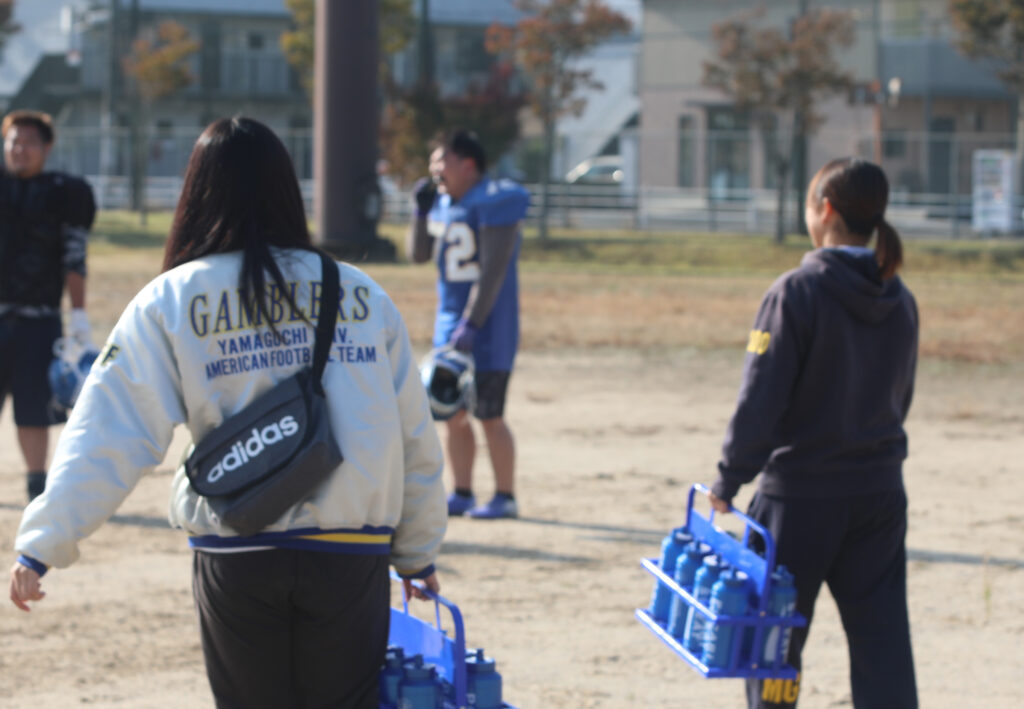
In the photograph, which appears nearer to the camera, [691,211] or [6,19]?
[691,211]

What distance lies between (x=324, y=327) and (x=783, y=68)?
28390 mm

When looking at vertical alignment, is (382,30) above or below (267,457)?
above

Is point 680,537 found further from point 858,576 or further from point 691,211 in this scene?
point 691,211

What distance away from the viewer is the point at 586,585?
6.23m

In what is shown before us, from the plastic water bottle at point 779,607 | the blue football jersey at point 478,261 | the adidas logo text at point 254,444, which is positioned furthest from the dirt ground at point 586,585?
the adidas logo text at point 254,444

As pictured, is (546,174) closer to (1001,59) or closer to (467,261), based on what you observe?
(1001,59)

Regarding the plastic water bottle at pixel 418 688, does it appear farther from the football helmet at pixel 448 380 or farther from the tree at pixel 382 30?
the tree at pixel 382 30

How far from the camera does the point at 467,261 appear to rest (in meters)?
7.28

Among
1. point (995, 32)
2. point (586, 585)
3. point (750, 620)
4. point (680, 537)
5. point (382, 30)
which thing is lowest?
point (586, 585)

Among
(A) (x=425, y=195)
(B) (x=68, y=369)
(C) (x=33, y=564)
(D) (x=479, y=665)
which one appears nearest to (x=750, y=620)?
(D) (x=479, y=665)

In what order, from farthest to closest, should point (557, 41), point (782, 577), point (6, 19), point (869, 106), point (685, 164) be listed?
point (6, 19)
point (685, 164)
point (869, 106)
point (557, 41)
point (782, 577)

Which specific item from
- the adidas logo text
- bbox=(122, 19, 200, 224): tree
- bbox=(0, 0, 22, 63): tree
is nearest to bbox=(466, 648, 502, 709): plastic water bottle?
the adidas logo text

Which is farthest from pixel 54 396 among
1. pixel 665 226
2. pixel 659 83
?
pixel 659 83

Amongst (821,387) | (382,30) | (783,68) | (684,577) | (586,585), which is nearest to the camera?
(821,387)
